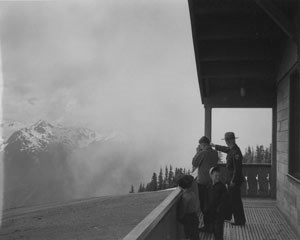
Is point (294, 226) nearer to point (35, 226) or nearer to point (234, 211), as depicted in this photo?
point (234, 211)

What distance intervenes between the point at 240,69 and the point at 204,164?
344cm

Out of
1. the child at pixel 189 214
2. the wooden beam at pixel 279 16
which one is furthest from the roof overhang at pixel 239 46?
the child at pixel 189 214

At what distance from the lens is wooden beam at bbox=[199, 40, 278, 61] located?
8180 millimetres

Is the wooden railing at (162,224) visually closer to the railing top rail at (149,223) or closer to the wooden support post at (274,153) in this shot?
the railing top rail at (149,223)

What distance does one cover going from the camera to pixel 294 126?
6855 mm

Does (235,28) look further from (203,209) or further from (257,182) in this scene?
(257,182)

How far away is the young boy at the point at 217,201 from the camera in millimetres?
5523

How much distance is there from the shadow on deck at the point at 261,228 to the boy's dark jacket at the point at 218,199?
0.66 m

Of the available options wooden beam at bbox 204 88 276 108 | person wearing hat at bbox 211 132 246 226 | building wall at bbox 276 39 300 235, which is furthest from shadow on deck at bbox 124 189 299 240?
wooden beam at bbox 204 88 276 108

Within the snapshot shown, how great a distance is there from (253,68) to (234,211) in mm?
3498

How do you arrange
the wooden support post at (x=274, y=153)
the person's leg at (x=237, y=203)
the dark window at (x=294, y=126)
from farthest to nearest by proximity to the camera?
the wooden support post at (x=274, y=153)
the dark window at (x=294, y=126)
the person's leg at (x=237, y=203)

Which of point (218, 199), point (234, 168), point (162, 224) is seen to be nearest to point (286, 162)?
point (234, 168)

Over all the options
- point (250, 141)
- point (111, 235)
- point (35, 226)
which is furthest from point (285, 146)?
point (35, 226)

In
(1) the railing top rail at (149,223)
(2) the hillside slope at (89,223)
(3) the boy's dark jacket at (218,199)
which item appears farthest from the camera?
(2) the hillside slope at (89,223)
